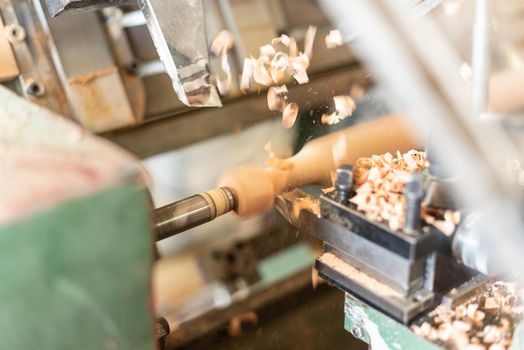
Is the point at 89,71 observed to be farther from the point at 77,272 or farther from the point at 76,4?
the point at 77,272

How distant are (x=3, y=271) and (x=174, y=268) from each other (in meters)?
1.27

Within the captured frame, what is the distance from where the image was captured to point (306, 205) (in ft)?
2.70

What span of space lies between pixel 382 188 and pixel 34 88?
0.78 m

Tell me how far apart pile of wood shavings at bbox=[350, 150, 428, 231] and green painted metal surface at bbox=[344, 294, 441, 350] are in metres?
0.17

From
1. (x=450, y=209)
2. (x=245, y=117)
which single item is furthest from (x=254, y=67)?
(x=450, y=209)

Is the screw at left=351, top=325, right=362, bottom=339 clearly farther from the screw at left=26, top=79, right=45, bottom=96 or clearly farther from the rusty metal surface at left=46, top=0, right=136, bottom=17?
the screw at left=26, top=79, right=45, bottom=96

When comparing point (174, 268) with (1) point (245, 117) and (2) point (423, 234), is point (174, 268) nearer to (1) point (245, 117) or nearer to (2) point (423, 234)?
(1) point (245, 117)

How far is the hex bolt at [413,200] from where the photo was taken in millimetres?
634

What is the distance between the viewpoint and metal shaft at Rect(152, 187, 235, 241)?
2.46 feet

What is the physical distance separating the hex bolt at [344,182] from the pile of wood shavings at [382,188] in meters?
0.01

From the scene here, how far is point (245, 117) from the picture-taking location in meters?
1.46

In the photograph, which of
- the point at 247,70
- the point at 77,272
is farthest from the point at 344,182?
the point at 247,70

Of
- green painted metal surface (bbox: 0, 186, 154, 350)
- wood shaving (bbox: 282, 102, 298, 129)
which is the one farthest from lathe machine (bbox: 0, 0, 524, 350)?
wood shaving (bbox: 282, 102, 298, 129)

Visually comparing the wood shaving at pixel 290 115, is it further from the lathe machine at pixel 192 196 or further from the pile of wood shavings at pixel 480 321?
the pile of wood shavings at pixel 480 321
